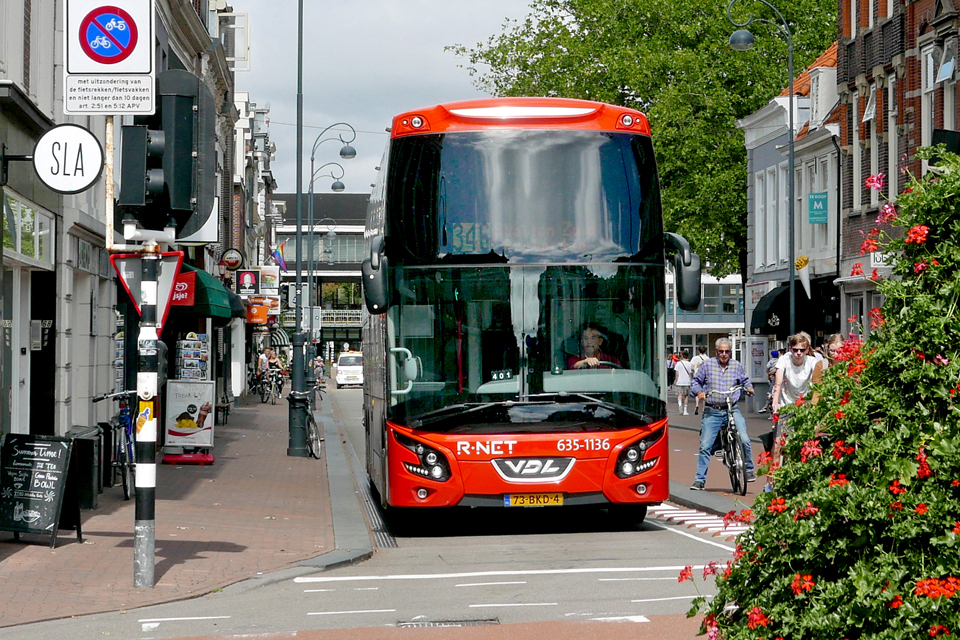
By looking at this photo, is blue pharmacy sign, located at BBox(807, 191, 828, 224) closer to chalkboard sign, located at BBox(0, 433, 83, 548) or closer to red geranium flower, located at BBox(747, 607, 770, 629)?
chalkboard sign, located at BBox(0, 433, 83, 548)

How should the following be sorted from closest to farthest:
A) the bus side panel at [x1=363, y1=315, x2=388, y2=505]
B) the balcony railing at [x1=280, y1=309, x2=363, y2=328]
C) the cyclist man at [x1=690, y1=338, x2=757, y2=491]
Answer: the bus side panel at [x1=363, y1=315, x2=388, y2=505]
the cyclist man at [x1=690, y1=338, x2=757, y2=491]
the balcony railing at [x1=280, y1=309, x2=363, y2=328]

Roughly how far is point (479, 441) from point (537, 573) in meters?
2.04

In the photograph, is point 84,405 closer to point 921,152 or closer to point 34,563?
point 34,563

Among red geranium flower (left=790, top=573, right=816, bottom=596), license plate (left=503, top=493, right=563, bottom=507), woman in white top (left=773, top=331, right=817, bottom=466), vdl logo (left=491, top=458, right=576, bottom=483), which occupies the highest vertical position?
woman in white top (left=773, top=331, right=817, bottom=466)

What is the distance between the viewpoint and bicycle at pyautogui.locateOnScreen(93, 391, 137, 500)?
1534cm

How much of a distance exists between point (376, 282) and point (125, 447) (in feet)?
17.9

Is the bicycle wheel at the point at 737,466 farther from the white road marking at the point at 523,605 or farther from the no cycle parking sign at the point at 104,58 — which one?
the no cycle parking sign at the point at 104,58

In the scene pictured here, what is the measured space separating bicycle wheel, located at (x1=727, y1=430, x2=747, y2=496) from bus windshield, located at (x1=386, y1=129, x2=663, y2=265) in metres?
4.25

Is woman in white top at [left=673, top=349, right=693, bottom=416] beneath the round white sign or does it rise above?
beneath

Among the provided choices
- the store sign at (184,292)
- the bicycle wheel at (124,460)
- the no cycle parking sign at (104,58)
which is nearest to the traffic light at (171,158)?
the no cycle parking sign at (104,58)

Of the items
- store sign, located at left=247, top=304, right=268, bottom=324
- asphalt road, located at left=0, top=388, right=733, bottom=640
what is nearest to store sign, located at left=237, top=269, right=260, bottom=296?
store sign, located at left=247, top=304, right=268, bottom=324

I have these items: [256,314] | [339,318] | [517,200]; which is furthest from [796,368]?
[339,318]

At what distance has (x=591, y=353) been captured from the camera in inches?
471

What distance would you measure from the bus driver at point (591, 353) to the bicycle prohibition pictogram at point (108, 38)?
462 centimetres
